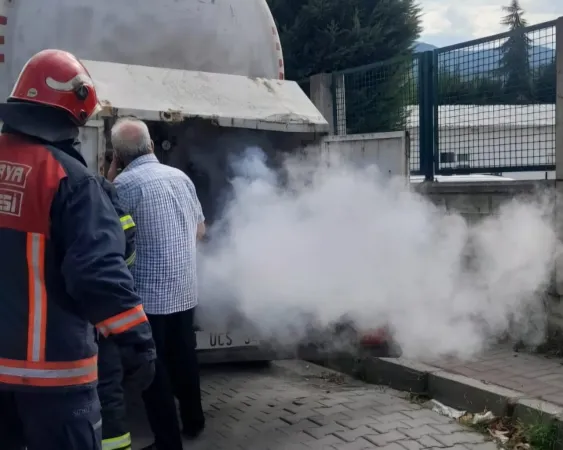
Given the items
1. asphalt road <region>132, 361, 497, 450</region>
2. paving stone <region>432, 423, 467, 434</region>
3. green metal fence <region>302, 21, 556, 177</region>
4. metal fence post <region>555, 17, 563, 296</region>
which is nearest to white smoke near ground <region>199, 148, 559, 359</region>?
metal fence post <region>555, 17, 563, 296</region>

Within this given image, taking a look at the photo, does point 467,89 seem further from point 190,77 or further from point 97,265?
point 97,265

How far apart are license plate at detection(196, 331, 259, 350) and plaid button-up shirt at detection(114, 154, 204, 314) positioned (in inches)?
33.6

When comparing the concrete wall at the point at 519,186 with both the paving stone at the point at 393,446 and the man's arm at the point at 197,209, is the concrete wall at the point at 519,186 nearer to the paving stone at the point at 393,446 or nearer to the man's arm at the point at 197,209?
the paving stone at the point at 393,446

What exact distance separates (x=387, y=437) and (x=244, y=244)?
1.81 m

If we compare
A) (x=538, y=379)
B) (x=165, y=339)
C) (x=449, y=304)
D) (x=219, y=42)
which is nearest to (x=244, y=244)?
(x=165, y=339)

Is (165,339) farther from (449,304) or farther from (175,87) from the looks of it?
(449,304)

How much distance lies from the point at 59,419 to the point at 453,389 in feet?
10.4

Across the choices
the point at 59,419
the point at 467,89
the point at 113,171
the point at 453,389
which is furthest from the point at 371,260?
the point at 59,419

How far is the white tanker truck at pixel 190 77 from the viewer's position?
4.76 m

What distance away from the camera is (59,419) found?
2.50m

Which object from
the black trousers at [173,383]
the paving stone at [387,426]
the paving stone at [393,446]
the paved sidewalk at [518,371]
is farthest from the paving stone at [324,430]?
the paved sidewalk at [518,371]

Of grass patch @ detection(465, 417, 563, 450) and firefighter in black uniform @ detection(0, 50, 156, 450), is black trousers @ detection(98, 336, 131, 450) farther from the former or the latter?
grass patch @ detection(465, 417, 563, 450)

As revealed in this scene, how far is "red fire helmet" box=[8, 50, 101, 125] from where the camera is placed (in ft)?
8.83

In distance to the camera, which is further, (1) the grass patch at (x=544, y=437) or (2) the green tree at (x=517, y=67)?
(2) the green tree at (x=517, y=67)
